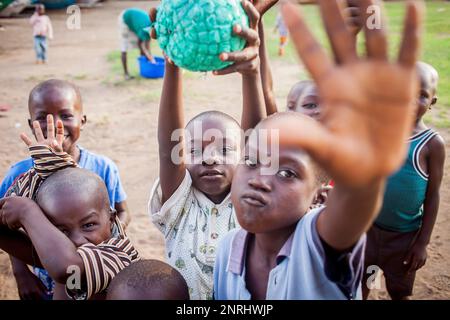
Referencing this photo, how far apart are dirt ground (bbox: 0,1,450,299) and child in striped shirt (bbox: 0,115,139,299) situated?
702 mm

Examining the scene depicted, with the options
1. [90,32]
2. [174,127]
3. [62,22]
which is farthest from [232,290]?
[62,22]

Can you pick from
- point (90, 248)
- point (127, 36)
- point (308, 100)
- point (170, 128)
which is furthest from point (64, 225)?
point (127, 36)

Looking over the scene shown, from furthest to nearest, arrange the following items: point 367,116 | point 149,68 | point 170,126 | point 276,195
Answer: point 149,68, point 170,126, point 276,195, point 367,116

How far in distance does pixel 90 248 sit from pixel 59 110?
1060 millimetres

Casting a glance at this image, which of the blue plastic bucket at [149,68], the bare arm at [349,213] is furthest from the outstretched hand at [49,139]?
the blue plastic bucket at [149,68]

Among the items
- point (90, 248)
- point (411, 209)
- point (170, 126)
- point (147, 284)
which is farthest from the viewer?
point (411, 209)

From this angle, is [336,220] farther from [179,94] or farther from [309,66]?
[179,94]

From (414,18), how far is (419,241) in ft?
6.16

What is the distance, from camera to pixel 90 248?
4.85ft

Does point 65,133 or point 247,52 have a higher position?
point 247,52

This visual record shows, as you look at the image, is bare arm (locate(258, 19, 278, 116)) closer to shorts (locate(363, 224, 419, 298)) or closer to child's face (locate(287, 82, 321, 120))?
child's face (locate(287, 82, 321, 120))

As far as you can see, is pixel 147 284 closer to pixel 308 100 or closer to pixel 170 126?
pixel 170 126

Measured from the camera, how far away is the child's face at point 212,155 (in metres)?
1.75

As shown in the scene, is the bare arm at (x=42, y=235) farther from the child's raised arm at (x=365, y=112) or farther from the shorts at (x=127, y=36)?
the shorts at (x=127, y=36)
